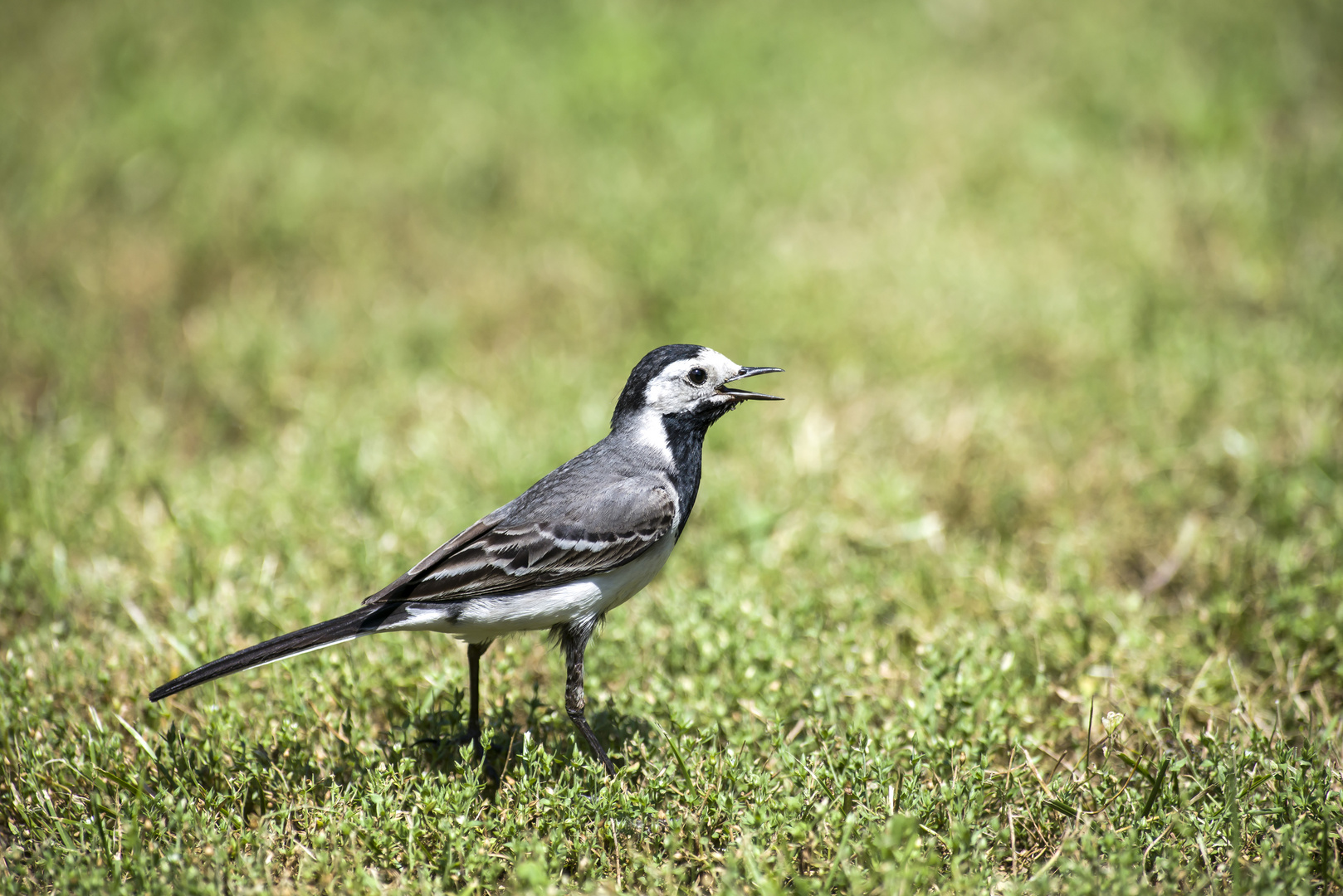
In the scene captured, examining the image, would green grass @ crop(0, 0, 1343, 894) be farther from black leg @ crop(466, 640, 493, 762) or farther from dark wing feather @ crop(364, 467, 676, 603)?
dark wing feather @ crop(364, 467, 676, 603)

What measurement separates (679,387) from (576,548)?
2.64 feet

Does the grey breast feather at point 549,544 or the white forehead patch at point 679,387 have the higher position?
the white forehead patch at point 679,387

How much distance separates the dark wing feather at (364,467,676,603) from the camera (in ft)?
12.4

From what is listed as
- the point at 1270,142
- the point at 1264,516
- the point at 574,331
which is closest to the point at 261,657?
the point at 574,331

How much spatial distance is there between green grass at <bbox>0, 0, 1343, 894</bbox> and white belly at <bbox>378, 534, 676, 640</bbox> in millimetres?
460

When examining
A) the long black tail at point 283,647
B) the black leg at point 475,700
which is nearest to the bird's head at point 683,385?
the black leg at point 475,700

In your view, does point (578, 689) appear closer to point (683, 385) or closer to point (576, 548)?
point (576, 548)

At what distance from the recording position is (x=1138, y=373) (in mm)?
6730

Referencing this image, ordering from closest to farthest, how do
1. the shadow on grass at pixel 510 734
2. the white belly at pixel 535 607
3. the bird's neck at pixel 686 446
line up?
the white belly at pixel 535 607
the shadow on grass at pixel 510 734
the bird's neck at pixel 686 446

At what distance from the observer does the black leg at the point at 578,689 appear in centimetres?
379

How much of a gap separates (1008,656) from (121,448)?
5.05m

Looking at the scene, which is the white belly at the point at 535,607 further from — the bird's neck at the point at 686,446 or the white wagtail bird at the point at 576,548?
the bird's neck at the point at 686,446

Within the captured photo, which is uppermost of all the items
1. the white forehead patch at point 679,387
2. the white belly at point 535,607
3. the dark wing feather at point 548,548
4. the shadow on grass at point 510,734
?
the white forehead patch at point 679,387

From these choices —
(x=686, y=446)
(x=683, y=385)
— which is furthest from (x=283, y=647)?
(x=683, y=385)
